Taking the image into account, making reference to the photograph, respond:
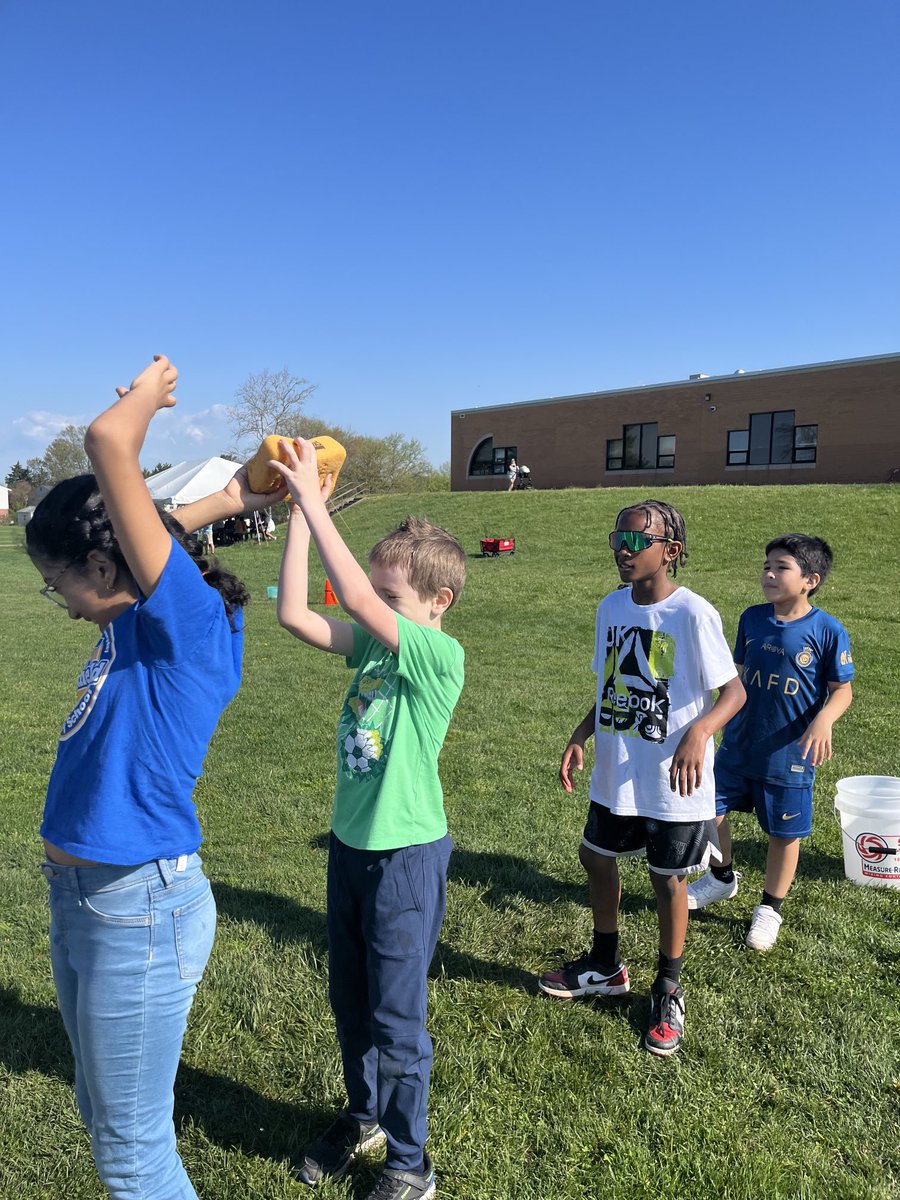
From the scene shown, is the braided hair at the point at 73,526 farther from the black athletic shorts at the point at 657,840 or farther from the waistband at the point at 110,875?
the black athletic shorts at the point at 657,840

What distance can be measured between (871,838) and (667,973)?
5.55ft

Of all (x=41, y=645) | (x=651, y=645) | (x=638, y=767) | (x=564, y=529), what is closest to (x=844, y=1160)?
(x=638, y=767)

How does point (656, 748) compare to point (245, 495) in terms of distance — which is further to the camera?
point (656, 748)

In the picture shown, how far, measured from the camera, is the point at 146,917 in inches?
72.3

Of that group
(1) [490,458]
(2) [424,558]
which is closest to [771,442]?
(1) [490,458]

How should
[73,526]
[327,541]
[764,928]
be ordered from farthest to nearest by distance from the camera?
[764,928] < [327,541] < [73,526]

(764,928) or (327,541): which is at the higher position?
(327,541)

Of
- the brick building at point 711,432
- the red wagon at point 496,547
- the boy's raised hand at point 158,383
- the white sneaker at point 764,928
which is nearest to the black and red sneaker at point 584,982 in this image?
the white sneaker at point 764,928

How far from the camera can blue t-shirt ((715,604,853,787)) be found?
4039 mm

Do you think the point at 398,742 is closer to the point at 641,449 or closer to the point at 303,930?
the point at 303,930

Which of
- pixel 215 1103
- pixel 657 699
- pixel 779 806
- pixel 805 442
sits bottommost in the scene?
pixel 215 1103

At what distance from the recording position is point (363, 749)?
2455 mm

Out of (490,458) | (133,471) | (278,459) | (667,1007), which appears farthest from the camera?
Answer: (490,458)

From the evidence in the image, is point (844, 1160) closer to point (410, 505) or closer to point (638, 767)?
point (638, 767)
